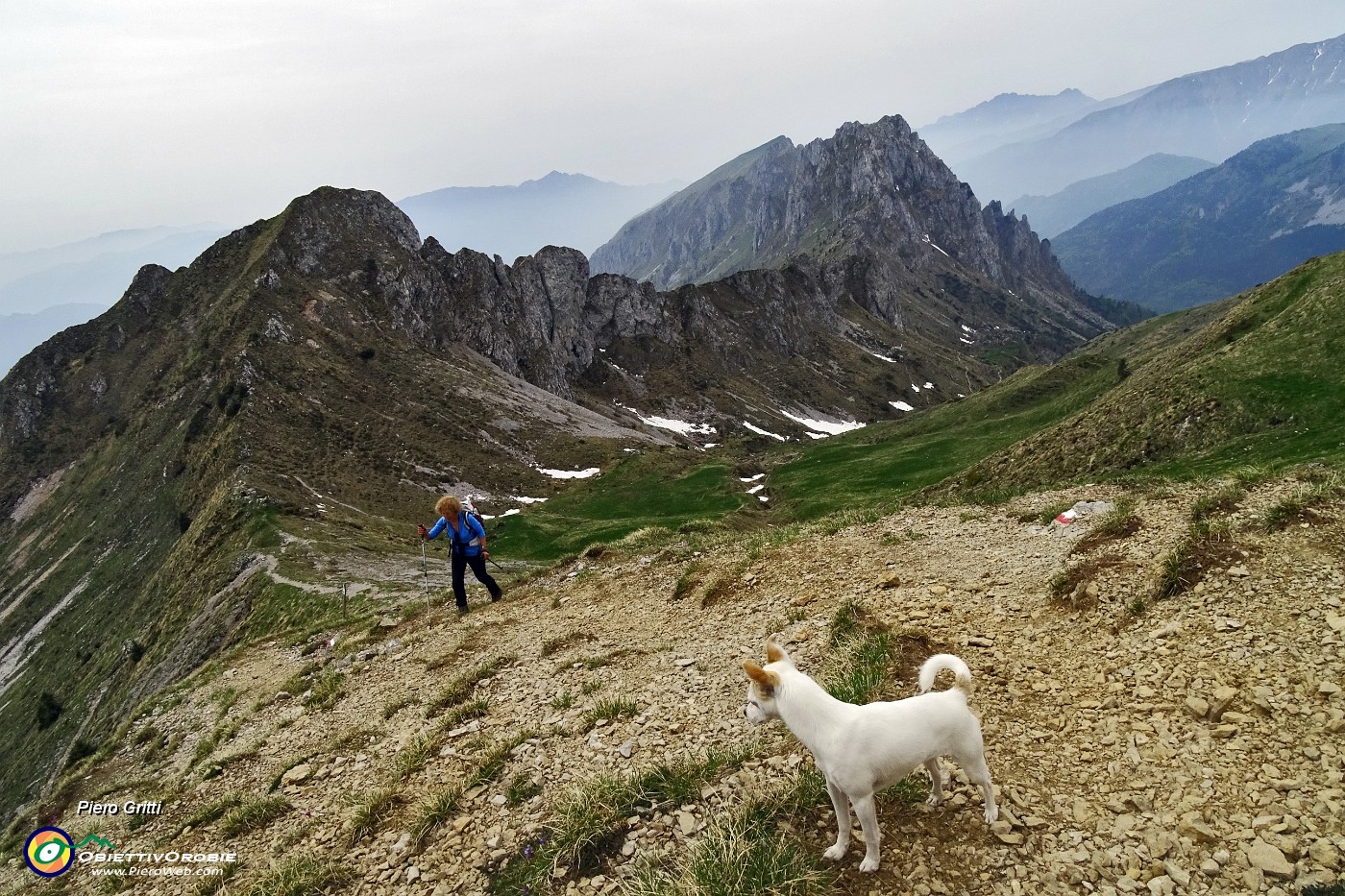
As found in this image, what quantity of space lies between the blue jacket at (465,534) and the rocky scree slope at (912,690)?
3.32 m

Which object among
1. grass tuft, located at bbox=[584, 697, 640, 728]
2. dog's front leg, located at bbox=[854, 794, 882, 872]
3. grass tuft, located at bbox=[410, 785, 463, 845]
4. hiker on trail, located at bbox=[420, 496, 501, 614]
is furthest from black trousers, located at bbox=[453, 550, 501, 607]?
dog's front leg, located at bbox=[854, 794, 882, 872]

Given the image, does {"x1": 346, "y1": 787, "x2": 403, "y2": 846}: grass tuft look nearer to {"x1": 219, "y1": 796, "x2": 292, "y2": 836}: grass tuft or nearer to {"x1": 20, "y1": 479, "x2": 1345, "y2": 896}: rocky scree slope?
{"x1": 20, "y1": 479, "x2": 1345, "y2": 896}: rocky scree slope

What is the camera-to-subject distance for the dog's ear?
611cm

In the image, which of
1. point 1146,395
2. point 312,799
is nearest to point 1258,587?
point 312,799

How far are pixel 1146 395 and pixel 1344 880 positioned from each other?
1667 inches

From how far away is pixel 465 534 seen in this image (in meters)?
20.1

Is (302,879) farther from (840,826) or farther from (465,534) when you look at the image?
(465,534)

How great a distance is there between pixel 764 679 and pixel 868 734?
107cm

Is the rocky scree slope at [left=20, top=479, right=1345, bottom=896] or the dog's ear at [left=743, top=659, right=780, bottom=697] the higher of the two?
the dog's ear at [left=743, top=659, right=780, bottom=697]

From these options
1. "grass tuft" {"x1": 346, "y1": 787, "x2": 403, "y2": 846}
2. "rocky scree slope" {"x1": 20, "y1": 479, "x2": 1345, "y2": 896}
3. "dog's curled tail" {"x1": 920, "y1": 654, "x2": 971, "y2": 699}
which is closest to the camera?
"rocky scree slope" {"x1": 20, "y1": 479, "x2": 1345, "y2": 896}

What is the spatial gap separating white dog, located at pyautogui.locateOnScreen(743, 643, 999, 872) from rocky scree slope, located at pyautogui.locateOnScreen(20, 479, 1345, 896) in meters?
0.64

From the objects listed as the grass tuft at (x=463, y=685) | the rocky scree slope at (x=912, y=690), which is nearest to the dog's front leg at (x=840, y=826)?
the rocky scree slope at (x=912, y=690)

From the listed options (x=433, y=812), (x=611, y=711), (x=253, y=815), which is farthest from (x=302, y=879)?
(x=611, y=711)

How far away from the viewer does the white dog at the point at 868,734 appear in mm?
5805
